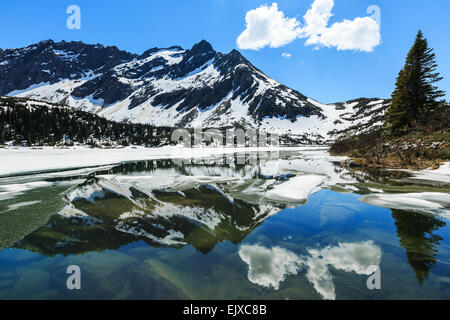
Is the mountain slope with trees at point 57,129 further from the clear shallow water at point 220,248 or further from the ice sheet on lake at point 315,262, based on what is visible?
the ice sheet on lake at point 315,262

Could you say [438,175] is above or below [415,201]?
above

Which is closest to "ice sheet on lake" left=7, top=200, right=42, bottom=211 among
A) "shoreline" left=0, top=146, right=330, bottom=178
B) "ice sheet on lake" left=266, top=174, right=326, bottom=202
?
"ice sheet on lake" left=266, top=174, right=326, bottom=202

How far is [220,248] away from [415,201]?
41.4ft

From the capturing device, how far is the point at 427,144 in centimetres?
2695

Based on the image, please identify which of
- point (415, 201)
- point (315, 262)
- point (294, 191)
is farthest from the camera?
point (294, 191)

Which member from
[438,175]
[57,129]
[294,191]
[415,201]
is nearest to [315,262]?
[294,191]

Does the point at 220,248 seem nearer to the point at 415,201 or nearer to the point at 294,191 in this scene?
the point at 294,191

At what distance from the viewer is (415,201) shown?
40.8 ft

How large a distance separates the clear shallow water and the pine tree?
102 feet

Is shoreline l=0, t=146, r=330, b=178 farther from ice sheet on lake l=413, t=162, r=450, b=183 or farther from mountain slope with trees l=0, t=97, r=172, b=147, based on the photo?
ice sheet on lake l=413, t=162, r=450, b=183

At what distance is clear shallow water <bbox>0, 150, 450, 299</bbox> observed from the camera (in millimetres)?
5309
